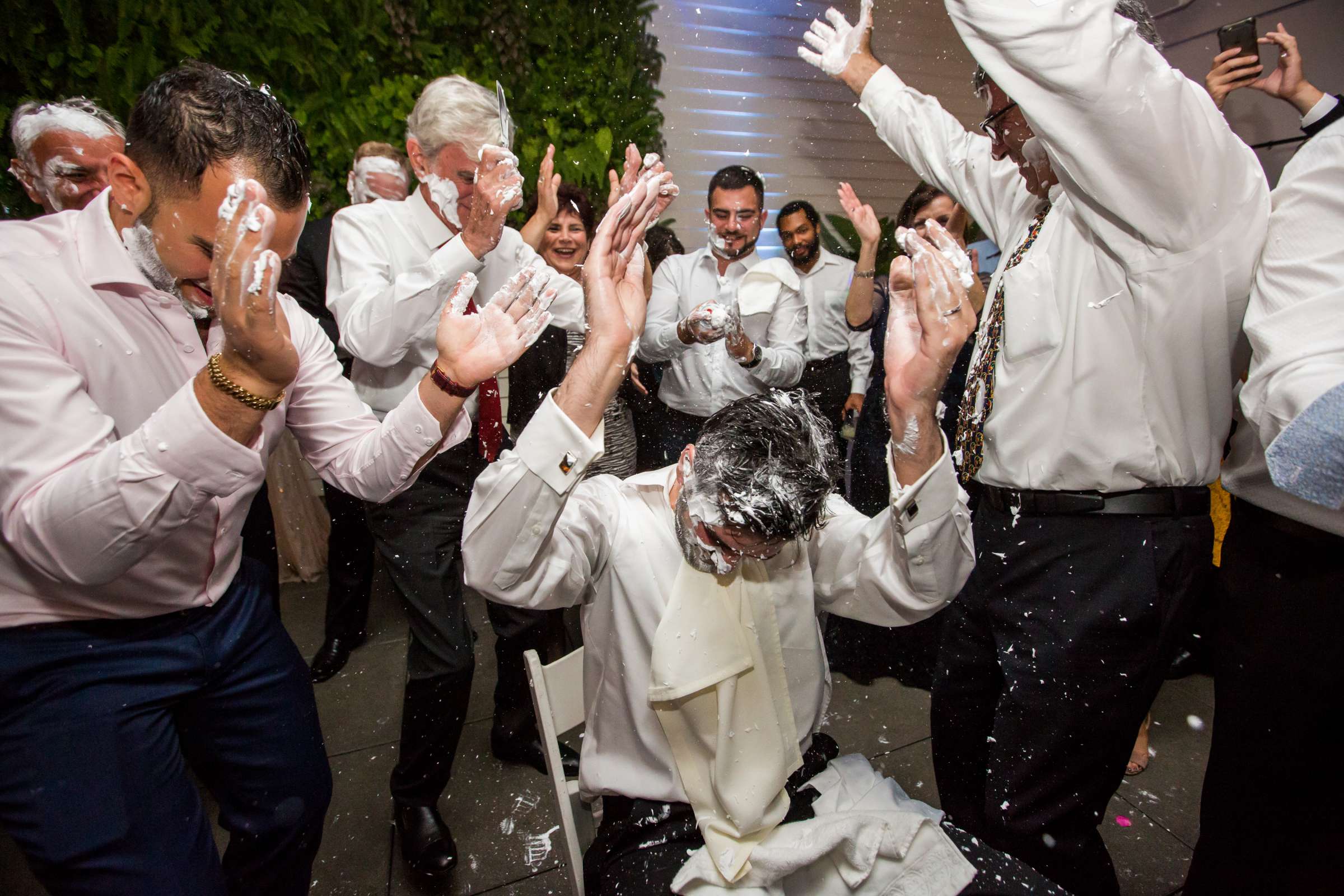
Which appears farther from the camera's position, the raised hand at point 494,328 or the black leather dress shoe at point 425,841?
the black leather dress shoe at point 425,841

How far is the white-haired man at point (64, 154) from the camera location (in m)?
2.17

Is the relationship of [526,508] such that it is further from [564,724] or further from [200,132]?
[200,132]

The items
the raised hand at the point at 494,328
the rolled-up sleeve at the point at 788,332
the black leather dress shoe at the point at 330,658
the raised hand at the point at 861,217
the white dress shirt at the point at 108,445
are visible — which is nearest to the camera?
the white dress shirt at the point at 108,445

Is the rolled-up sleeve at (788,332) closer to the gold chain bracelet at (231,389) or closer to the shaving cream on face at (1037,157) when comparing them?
the shaving cream on face at (1037,157)

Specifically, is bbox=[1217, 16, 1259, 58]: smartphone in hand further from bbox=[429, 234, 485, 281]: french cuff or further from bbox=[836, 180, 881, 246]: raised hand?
bbox=[429, 234, 485, 281]: french cuff

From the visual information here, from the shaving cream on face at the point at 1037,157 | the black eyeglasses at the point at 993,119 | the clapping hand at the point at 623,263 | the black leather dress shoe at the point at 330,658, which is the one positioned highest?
the black eyeglasses at the point at 993,119

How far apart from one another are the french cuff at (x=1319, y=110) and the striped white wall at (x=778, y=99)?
12.7 ft

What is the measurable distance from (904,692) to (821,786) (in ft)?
6.05

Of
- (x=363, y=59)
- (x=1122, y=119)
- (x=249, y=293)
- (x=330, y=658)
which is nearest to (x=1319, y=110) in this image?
(x=1122, y=119)

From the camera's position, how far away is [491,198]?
66.1 inches

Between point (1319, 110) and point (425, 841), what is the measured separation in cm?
333

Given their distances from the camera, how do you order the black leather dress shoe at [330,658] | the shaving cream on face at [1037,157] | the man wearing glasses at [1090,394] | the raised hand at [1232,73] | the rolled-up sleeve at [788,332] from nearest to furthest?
the man wearing glasses at [1090,394] → the shaving cream on face at [1037,157] → the raised hand at [1232,73] → the rolled-up sleeve at [788,332] → the black leather dress shoe at [330,658]

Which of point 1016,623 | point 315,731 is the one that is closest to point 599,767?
point 315,731

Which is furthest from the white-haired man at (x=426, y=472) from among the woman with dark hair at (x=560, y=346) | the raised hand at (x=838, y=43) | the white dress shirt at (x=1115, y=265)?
the white dress shirt at (x=1115, y=265)
